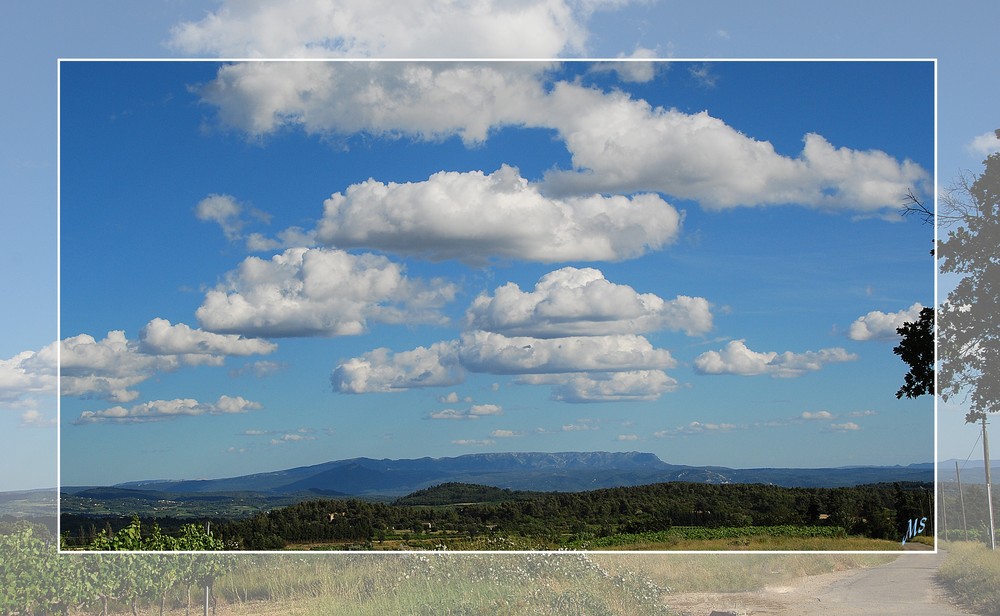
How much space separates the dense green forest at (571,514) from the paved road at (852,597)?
31.6 inches

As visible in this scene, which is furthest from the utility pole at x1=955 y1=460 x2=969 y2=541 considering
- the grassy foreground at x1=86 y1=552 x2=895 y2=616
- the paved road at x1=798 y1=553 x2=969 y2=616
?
the grassy foreground at x1=86 y1=552 x2=895 y2=616

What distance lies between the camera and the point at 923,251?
11125mm

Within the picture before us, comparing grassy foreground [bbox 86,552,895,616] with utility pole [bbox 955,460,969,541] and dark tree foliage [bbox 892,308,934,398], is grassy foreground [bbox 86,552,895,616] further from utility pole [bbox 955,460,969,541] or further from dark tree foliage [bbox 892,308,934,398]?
dark tree foliage [bbox 892,308,934,398]

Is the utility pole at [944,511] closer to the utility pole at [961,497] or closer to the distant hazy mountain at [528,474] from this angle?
the utility pole at [961,497]

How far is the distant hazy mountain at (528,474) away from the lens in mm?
11125

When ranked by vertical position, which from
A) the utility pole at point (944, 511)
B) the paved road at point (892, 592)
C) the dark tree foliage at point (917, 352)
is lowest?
the paved road at point (892, 592)

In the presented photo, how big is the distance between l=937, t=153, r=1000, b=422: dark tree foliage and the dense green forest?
1.73m

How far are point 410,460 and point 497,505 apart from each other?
113cm

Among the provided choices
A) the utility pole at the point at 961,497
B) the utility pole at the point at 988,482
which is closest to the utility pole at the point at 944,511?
the utility pole at the point at 961,497

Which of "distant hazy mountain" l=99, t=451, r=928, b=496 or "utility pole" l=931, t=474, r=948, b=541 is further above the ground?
"distant hazy mountain" l=99, t=451, r=928, b=496

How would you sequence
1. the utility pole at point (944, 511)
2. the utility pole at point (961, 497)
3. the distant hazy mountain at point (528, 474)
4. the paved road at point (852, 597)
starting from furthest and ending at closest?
the utility pole at point (961, 497), the utility pole at point (944, 511), the paved road at point (852, 597), the distant hazy mountain at point (528, 474)

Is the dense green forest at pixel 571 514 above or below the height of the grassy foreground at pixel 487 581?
above

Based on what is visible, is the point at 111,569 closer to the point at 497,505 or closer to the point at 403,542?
the point at 403,542

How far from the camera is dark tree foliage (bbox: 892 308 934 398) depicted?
1117 cm
